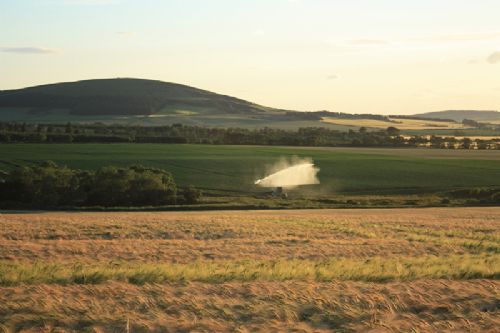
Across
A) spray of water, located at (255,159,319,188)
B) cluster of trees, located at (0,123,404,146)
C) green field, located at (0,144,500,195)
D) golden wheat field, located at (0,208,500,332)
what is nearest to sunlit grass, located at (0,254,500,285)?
golden wheat field, located at (0,208,500,332)

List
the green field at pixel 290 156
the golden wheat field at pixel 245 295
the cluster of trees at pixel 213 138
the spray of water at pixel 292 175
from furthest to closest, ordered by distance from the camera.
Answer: the cluster of trees at pixel 213 138
the spray of water at pixel 292 175
the green field at pixel 290 156
the golden wheat field at pixel 245 295

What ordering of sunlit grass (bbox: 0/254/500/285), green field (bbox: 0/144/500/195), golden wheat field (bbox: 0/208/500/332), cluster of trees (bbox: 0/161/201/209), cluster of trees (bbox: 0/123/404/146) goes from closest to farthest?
golden wheat field (bbox: 0/208/500/332)
sunlit grass (bbox: 0/254/500/285)
cluster of trees (bbox: 0/161/201/209)
green field (bbox: 0/144/500/195)
cluster of trees (bbox: 0/123/404/146)

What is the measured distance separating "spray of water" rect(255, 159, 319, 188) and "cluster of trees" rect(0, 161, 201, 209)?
630 inches

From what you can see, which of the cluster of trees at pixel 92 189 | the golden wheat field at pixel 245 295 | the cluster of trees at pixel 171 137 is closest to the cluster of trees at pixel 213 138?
the cluster of trees at pixel 171 137

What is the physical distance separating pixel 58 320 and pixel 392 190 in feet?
199

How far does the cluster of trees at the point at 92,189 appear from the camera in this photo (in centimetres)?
5600

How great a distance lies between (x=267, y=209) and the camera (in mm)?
52844

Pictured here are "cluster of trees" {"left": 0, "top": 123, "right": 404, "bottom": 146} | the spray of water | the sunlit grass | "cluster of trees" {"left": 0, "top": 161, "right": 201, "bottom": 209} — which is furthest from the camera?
"cluster of trees" {"left": 0, "top": 123, "right": 404, "bottom": 146}

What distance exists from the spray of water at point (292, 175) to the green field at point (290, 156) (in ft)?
4.26

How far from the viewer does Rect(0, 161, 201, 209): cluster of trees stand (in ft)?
184

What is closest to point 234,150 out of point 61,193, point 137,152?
point 137,152

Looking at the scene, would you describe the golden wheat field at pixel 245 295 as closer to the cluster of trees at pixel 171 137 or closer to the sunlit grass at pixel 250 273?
the sunlit grass at pixel 250 273

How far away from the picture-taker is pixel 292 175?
79.8 m

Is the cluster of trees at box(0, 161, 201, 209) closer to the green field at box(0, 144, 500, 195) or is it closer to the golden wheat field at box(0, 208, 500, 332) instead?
the green field at box(0, 144, 500, 195)
